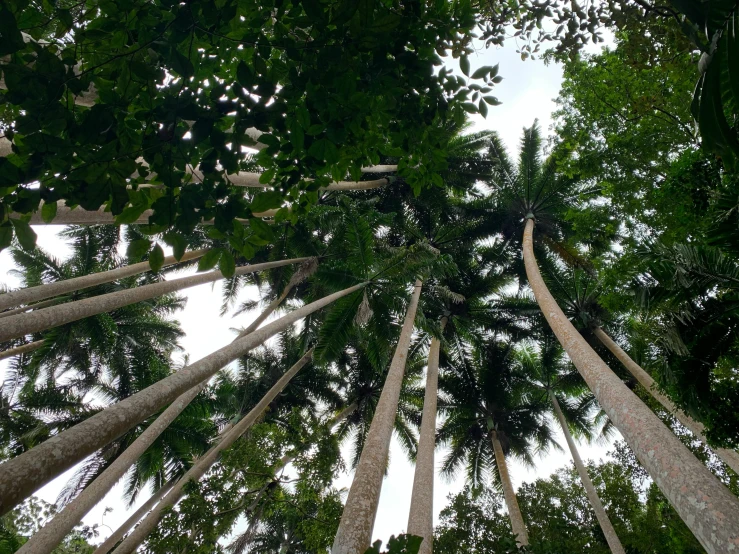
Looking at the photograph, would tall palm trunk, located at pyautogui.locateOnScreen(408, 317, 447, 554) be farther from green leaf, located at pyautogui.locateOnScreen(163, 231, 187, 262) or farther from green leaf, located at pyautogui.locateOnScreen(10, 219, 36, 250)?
green leaf, located at pyautogui.locateOnScreen(10, 219, 36, 250)

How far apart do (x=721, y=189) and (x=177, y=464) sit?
1827 cm

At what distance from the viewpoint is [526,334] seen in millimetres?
19094

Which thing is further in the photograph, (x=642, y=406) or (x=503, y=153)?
(x=503, y=153)

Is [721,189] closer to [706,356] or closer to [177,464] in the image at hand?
[706,356]

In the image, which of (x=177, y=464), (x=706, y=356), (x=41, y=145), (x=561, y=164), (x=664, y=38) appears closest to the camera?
(x=41, y=145)

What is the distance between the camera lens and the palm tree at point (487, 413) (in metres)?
18.8

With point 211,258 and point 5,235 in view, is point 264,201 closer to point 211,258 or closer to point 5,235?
point 211,258

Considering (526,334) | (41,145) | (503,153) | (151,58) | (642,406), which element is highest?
(503,153)

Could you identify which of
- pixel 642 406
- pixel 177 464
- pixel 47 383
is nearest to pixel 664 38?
pixel 642 406

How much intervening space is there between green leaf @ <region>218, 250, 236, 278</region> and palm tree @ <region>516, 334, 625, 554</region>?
1671 centimetres

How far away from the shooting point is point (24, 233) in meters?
1.75

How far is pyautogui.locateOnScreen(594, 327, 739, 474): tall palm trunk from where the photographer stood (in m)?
9.52

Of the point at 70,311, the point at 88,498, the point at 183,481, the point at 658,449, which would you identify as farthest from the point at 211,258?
the point at 183,481

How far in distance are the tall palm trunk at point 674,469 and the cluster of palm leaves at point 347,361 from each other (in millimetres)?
38
